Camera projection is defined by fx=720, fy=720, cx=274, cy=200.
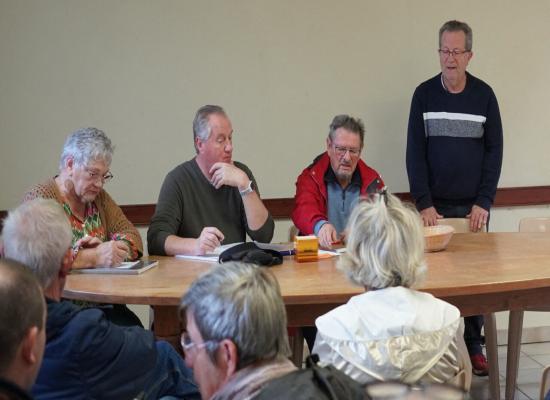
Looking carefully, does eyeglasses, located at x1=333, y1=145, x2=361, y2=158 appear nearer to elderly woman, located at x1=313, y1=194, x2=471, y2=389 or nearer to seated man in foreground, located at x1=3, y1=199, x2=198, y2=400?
elderly woman, located at x1=313, y1=194, x2=471, y2=389

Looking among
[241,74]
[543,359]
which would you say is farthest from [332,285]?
[543,359]

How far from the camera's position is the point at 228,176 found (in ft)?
10.4

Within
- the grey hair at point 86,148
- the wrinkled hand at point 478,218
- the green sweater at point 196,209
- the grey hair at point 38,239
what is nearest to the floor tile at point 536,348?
Result: the wrinkled hand at point 478,218

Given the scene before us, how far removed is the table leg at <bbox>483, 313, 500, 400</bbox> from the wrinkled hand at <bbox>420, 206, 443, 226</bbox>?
0.69 meters

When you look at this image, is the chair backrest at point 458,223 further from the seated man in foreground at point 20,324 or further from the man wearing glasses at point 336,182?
the seated man in foreground at point 20,324

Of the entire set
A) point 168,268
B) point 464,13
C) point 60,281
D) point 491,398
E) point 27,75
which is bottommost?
point 491,398

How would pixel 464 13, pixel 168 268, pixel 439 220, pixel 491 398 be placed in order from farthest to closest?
pixel 464 13 < pixel 439 220 < pixel 491 398 < pixel 168 268

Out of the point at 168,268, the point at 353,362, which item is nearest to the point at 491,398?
the point at 168,268

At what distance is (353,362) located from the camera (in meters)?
1.75

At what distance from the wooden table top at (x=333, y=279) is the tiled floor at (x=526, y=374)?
36.2 inches

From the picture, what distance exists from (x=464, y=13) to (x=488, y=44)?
250 millimetres

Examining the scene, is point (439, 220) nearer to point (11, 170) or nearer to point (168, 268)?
point (168, 268)

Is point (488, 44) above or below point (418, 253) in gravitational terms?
above

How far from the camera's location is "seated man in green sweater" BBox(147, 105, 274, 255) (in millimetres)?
3168
